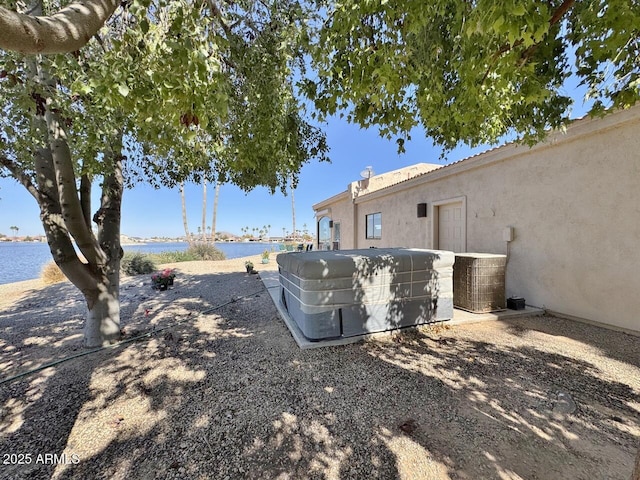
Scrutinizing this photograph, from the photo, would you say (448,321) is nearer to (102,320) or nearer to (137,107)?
(137,107)

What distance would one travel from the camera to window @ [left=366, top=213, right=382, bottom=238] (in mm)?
10523

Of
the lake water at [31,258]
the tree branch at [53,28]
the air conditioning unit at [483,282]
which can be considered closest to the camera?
the tree branch at [53,28]

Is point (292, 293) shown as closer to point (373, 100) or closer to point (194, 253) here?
point (373, 100)

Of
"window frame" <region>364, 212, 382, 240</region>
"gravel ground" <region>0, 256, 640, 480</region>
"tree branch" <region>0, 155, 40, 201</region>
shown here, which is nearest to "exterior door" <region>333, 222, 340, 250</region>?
"window frame" <region>364, 212, 382, 240</region>

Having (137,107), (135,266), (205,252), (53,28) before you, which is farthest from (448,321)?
(205,252)

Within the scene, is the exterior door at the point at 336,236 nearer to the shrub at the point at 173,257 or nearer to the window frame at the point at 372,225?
the window frame at the point at 372,225

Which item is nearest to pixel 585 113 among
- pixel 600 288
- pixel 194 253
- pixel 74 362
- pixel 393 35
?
pixel 600 288

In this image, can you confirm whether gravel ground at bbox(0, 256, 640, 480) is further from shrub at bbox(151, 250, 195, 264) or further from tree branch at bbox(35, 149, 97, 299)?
shrub at bbox(151, 250, 195, 264)

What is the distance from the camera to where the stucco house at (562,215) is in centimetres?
405

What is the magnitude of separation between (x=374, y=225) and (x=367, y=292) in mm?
7259

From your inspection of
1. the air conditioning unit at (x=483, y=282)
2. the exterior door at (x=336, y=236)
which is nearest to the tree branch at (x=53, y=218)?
the air conditioning unit at (x=483, y=282)

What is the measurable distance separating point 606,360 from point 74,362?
669 cm

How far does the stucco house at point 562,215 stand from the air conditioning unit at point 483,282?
2.62ft

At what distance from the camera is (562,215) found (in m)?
4.78
